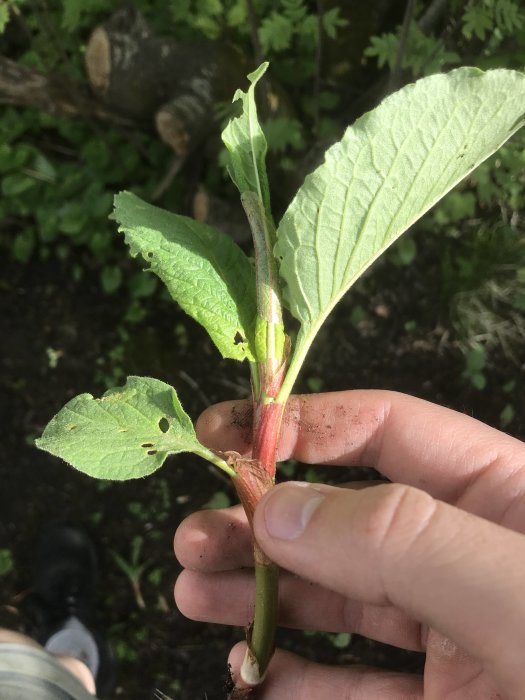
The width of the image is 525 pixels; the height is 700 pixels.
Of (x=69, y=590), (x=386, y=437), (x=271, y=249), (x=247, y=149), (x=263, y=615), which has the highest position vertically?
(x=247, y=149)

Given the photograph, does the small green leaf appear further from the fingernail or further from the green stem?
the fingernail

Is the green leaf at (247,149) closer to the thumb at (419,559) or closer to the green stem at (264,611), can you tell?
the thumb at (419,559)

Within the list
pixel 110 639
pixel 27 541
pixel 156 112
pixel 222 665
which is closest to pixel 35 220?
pixel 156 112

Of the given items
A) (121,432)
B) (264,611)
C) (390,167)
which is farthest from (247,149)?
(264,611)

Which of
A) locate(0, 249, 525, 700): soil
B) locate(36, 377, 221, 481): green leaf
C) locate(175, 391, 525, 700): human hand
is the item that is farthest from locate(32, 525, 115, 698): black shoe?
locate(36, 377, 221, 481): green leaf

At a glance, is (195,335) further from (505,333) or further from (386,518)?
(386,518)

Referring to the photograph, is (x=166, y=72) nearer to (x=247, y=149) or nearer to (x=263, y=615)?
(x=247, y=149)
